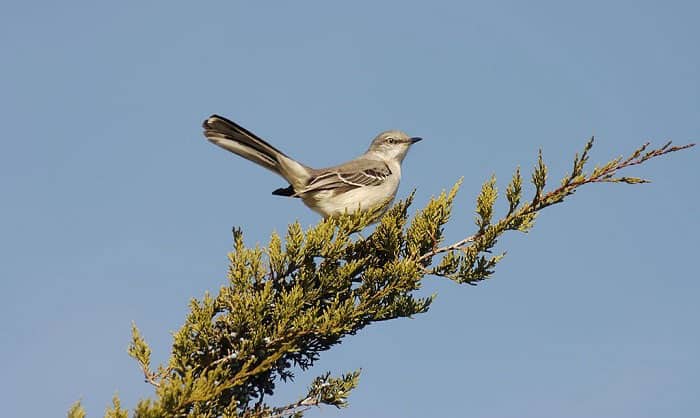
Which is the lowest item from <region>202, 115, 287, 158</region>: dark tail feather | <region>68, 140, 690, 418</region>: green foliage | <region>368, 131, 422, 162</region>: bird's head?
<region>68, 140, 690, 418</region>: green foliage

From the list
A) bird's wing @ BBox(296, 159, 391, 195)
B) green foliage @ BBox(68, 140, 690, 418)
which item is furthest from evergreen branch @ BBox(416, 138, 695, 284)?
bird's wing @ BBox(296, 159, 391, 195)

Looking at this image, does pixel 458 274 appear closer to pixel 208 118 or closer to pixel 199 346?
pixel 199 346

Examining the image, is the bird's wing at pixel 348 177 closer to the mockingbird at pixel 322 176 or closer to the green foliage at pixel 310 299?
the mockingbird at pixel 322 176

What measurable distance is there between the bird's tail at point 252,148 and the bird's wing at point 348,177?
14 centimetres

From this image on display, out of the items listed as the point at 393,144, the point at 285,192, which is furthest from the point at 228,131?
the point at 393,144

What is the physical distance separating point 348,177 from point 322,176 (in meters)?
0.30

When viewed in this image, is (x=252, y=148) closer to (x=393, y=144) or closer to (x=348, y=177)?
(x=348, y=177)

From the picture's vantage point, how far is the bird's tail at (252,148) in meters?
7.20

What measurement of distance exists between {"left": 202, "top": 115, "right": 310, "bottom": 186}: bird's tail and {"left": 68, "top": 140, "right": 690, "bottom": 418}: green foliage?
168 centimetres

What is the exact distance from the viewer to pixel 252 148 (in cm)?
767

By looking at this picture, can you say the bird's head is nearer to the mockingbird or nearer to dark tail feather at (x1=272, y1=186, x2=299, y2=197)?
the mockingbird

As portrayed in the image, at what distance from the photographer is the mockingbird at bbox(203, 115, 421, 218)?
7.32 m

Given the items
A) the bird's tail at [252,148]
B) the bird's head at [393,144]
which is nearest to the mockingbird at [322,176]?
the bird's tail at [252,148]

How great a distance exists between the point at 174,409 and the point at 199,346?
0.65 m
